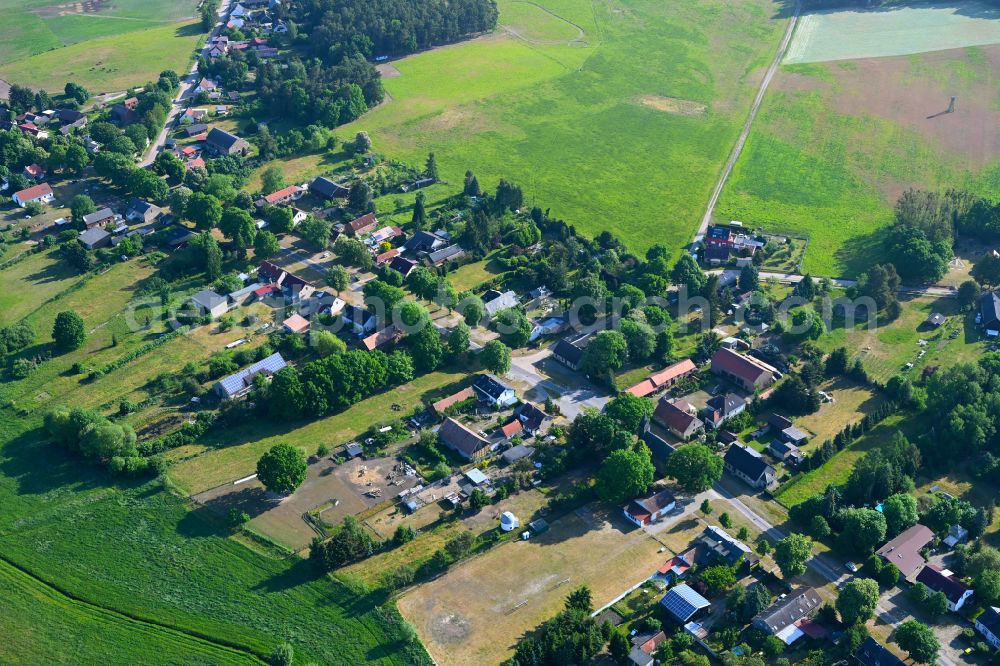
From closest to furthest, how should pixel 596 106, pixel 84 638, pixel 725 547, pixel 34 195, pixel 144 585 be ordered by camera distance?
pixel 84 638 < pixel 144 585 < pixel 725 547 < pixel 34 195 < pixel 596 106

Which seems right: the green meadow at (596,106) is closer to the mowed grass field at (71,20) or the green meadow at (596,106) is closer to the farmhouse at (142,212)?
the farmhouse at (142,212)

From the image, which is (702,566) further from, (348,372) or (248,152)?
(248,152)

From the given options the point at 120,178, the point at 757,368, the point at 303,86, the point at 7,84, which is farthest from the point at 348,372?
the point at 7,84

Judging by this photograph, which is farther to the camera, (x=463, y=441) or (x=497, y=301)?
(x=497, y=301)

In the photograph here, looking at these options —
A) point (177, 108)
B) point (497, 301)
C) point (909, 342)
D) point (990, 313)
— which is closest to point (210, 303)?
point (497, 301)

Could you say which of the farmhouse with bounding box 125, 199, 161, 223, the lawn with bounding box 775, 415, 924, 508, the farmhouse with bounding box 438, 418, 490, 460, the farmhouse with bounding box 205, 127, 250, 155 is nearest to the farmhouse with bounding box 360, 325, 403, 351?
the farmhouse with bounding box 438, 418, 490, 460

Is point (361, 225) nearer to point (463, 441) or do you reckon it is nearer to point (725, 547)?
point (463, 441)

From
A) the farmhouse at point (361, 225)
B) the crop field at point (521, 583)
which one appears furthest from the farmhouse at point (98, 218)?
the crop field at point (521, 583)
